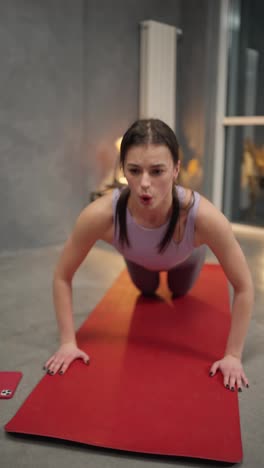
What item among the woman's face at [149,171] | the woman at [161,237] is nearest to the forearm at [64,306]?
the woman at [161,237]

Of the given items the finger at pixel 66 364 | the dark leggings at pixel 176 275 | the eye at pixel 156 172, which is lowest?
the finger at pixel 66 364

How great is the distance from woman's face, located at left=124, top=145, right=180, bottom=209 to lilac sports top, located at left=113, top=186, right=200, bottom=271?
22 cm

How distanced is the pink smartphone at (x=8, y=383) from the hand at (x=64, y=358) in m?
0.10

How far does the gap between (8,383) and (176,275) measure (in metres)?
0.92

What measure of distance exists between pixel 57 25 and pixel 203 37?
148cm

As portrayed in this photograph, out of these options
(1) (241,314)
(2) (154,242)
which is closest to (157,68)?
(2) (154,242)

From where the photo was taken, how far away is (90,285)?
248 cm

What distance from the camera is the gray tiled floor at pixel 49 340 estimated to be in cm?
112

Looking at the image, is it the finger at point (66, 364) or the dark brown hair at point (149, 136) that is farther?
the finger at point (66, 364)

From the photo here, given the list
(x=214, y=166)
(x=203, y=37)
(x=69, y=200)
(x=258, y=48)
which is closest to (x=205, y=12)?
(x=203, y=37)

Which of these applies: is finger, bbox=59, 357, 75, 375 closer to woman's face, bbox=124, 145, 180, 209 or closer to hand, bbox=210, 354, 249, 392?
hand, bbox=210, 354, 249, 392

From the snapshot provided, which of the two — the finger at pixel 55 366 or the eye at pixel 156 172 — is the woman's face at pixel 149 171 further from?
the finger at pixel 55 366

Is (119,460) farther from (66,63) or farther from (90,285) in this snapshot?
(66,63)

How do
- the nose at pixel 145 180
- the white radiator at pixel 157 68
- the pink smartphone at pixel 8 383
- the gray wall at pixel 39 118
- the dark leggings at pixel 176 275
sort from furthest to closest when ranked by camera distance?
1. the white radiator at pixel 157 68
2. the gray wall at pixel 39 118
3. the dark leggings at pixel 176 275
4. the pink smartphone at pixel 8 383
5. the nose at pixel 145 180
